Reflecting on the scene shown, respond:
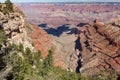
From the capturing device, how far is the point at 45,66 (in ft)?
336

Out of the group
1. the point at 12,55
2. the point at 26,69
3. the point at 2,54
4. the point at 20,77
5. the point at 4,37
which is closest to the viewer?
the point at 20,77

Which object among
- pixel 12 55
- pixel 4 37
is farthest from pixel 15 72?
pixel 4 37

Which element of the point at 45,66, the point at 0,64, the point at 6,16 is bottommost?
the point at 45,66

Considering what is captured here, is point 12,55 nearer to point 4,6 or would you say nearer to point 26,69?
point 26,69

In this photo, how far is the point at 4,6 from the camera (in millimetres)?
104312

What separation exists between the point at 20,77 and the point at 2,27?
37.4 meters

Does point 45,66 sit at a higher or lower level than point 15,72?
lower

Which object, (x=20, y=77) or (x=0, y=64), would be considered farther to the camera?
(x=0, y=64)

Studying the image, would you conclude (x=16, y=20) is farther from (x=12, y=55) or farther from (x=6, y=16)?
(x=12, y=55)

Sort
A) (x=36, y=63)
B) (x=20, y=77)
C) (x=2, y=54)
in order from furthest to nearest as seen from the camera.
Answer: (x=36, y=63) → (x=2, y=54) → (x=20, y=77)

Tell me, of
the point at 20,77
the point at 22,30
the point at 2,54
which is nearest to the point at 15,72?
the point at 20,77

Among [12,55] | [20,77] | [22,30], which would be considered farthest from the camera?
[22,30]

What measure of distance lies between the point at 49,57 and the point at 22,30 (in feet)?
43.8

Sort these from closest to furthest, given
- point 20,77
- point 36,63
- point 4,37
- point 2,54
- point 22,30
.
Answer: point 20,77
point 2,54
point 4,37
point 36,63
point 22,30
